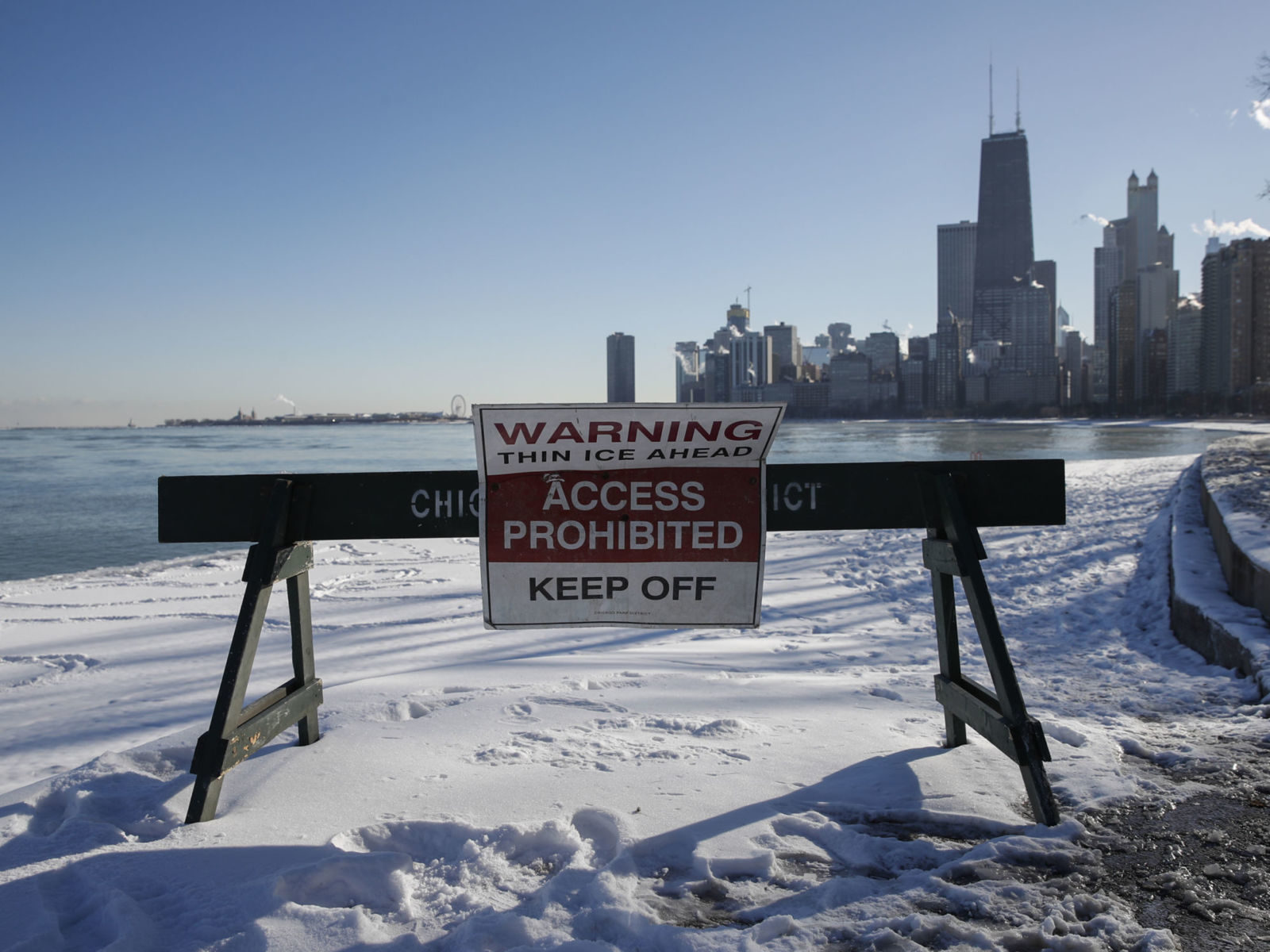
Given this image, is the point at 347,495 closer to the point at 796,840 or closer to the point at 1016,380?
the point at 796,840

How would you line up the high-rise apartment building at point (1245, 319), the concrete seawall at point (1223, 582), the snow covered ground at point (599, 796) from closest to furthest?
the snow covered ground at point (599, 796) < the concrete seawall at point (1223, 582) < the high-rise apartment building at point (1245, 319)

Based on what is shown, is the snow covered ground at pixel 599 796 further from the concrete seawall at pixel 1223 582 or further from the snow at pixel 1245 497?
the snow at pixel 1245 497

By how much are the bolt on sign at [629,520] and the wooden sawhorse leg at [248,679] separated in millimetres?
752

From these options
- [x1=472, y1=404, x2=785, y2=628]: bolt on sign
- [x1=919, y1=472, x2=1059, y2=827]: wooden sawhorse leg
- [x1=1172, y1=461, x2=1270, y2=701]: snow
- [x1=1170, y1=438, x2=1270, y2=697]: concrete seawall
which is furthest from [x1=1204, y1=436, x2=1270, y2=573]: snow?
[x1=472, y1=404, x2=785, y2=628]: bolt on sign

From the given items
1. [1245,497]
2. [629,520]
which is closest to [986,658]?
[629,520]

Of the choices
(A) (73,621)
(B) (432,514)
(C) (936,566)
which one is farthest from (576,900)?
(A) (73,621)

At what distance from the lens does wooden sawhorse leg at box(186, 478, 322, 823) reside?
8.31 ft

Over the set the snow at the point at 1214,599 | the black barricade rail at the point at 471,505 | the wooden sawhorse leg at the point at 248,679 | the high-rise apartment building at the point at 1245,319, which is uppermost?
the high-rise apartment building at the point at 1245,319

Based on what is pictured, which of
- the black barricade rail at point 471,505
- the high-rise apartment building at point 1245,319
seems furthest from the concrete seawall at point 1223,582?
the high-rise apartment building at point 1245,319

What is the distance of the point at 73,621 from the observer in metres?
7.02

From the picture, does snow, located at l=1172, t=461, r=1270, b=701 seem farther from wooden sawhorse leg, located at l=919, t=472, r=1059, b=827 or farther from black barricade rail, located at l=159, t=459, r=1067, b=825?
black barricade rail, located at l=159, t=459, r=1067, b=825

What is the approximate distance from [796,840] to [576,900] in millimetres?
770

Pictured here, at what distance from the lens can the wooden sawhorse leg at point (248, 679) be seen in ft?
8.31

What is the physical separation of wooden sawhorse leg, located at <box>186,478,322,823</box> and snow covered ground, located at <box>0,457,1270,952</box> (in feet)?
0.51
